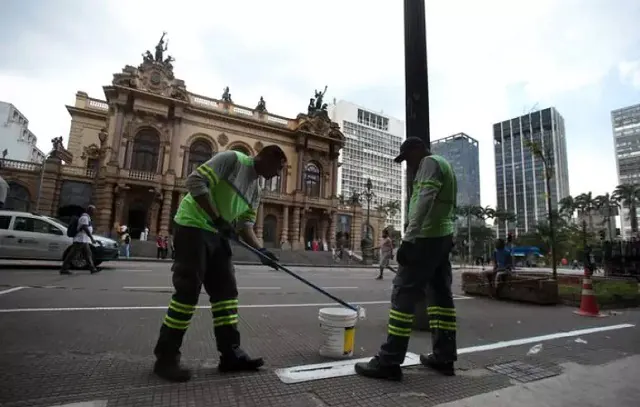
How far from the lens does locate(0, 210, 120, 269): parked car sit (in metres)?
10.2

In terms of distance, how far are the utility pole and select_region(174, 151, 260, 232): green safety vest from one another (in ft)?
7.66

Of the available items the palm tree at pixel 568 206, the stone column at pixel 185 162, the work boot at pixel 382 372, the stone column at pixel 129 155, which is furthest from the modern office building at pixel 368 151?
the work boot at pixel 382 372

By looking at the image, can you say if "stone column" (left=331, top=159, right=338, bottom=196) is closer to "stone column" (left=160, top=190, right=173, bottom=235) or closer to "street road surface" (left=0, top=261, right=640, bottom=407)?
"stone column" (left=160, top=190, right=173, bottom=235)

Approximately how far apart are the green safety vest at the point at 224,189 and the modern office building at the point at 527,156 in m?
12.4

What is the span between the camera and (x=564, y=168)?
1337 inches

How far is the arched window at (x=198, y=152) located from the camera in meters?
33.9

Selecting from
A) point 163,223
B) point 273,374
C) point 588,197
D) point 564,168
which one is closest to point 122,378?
point 273,374

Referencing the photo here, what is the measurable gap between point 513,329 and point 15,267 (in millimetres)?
12694

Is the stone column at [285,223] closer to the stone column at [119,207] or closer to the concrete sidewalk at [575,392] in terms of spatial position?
the stone column at [119,207]

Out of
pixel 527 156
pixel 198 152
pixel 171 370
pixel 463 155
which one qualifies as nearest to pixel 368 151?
pixel 463 155

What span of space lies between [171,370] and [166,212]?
1220 inches

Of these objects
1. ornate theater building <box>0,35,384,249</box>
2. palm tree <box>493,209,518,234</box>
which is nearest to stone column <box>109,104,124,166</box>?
ornate theater building <box>0,35,384,249</box>

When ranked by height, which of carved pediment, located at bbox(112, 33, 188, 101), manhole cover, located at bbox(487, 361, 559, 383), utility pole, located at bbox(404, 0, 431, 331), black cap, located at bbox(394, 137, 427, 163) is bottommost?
manhole cover, located at bbox(487, 361, 559, 383)

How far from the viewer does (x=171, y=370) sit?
2.41 metres
